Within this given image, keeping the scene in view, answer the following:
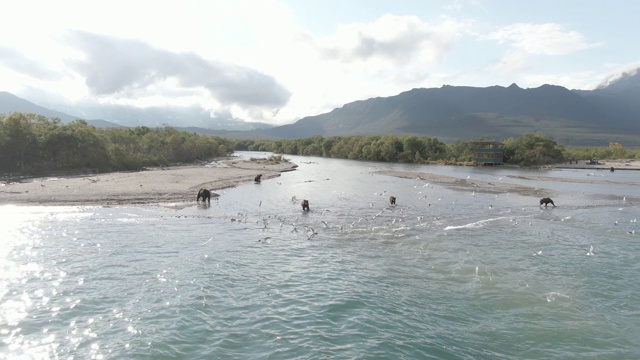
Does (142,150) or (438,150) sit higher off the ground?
(438,150)

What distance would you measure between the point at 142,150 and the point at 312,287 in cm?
9376

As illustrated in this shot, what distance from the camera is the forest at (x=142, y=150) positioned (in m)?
62.3

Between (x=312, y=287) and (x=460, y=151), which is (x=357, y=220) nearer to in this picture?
(x=312, y=287)

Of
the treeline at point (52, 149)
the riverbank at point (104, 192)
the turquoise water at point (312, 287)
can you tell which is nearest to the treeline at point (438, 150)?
the treeline at point (52, 149)

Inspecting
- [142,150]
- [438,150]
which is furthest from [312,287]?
[438,150]

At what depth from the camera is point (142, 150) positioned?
98438 millimetres

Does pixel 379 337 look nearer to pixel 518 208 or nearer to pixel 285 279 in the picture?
pixel 285 279

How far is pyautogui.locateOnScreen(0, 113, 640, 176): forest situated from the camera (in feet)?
204

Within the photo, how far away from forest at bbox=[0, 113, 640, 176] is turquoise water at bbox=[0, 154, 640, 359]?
122 feet

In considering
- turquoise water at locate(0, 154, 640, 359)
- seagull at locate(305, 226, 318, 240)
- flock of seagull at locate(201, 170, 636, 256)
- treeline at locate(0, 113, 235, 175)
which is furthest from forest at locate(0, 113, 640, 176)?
seagull at locate(305, 226, 318, 240)

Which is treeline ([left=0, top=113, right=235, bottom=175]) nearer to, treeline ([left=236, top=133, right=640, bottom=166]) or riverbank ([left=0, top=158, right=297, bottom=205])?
riverbank ([left=0, top=158, right=297, bottom=205])

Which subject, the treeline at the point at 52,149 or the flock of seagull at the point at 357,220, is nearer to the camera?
the flock of seagull at the point at 357,220

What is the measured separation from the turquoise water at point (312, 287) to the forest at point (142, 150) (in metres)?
37.2

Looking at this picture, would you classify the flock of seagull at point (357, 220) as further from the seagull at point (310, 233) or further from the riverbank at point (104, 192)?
the riverbank at point (104, 192)
